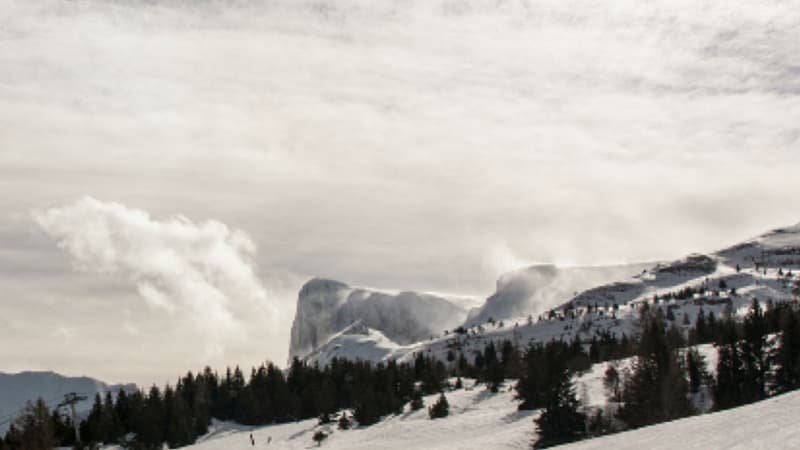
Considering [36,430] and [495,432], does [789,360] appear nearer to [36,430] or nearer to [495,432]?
[495,432]

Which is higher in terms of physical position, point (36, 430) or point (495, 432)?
point (36, 430)

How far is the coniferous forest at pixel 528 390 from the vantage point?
7494 cm

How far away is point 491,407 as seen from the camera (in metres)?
106

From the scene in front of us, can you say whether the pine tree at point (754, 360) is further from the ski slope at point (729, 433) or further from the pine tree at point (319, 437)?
the ski slope at point (729, 433)

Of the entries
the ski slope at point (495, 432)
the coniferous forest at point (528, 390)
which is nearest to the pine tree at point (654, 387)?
the coniferous forest at point (528, 390)

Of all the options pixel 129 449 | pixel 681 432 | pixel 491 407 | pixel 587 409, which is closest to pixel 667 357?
pixel 587 409

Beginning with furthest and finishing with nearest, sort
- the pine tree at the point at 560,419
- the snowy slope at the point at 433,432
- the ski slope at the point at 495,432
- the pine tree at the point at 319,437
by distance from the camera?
the pine tree at the point at 319,437 < the snowy slope at the point at 433,432 < the pine tree at the point at 560,419 < the ski slope at the point at 495,432

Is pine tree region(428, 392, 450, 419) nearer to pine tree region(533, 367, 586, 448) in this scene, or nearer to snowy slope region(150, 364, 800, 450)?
snowy slope region(150, 364, 800, 450)

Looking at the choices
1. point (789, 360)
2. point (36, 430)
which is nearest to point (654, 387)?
point (789, 360)

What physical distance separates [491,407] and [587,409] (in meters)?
22.6

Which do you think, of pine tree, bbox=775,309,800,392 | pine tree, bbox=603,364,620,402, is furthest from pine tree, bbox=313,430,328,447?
pine tree, bbox=775,309,800,392

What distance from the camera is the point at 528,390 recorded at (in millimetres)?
93250

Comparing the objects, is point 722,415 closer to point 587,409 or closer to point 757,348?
point 587,409

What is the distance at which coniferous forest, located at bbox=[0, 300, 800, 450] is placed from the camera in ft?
246
